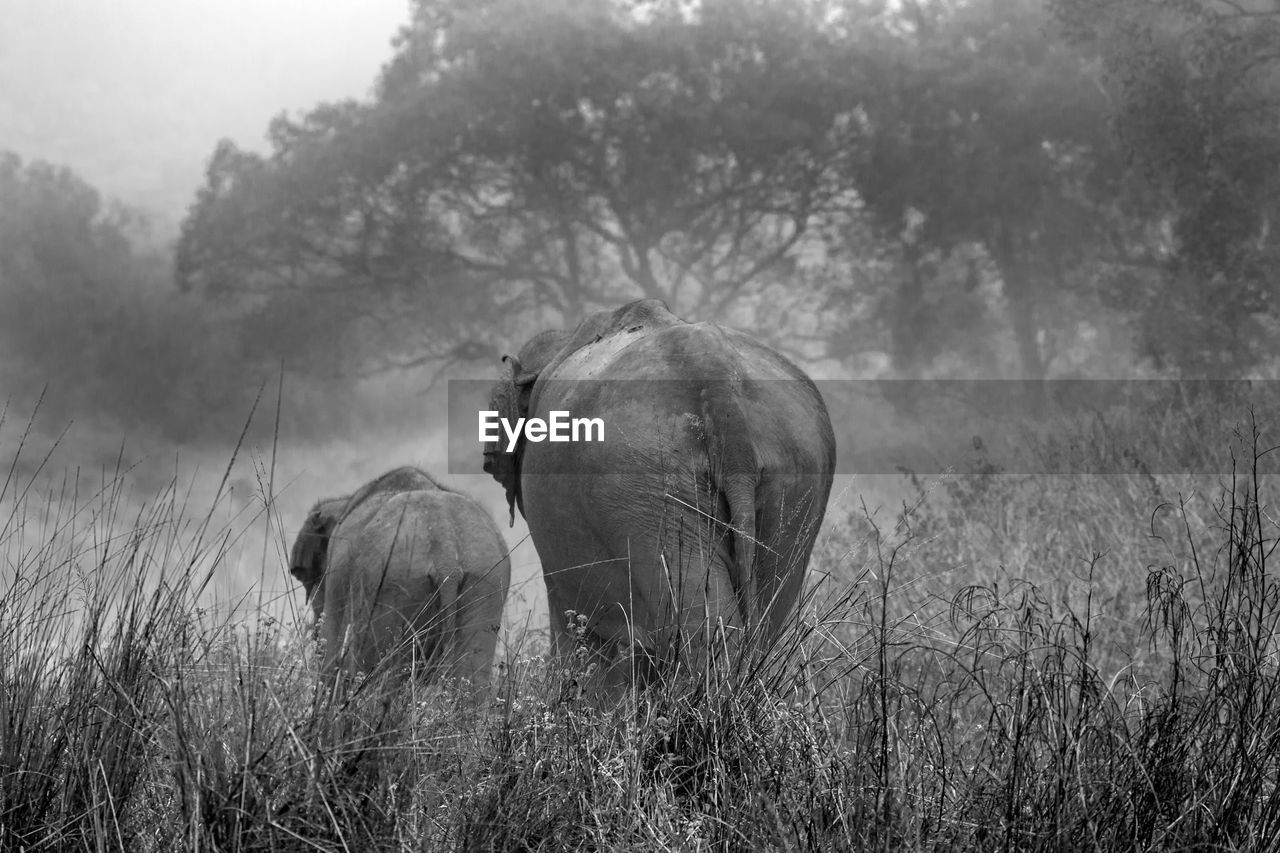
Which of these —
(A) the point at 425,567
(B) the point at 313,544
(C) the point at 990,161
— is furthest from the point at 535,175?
(A) the point at 425,567

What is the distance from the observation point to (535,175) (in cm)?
2123

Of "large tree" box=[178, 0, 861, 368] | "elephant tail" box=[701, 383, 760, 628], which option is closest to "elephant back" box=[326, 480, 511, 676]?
"elephant tail" box=[701, 383, 760, 628]

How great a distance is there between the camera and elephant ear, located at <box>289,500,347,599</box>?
7812mm

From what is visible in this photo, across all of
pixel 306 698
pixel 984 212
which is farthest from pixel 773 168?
pixel 306 698

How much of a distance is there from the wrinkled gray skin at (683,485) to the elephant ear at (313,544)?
11.7ft

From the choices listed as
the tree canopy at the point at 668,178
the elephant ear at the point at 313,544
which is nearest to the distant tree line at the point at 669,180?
the tree canopy at the point at 668,178

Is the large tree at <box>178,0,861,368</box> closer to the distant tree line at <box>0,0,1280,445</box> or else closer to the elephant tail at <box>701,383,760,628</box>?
the distant tree line at <box>0,0,1280,445</box>

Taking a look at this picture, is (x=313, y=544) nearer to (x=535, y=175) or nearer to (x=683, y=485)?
(x=683, y=485)

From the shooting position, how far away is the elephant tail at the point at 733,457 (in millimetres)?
4035

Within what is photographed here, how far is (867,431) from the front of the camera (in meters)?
18.6

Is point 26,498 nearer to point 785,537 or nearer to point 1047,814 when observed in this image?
point 785,537

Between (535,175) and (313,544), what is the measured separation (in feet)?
46.5

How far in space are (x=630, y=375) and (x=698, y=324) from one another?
Result: 0.99ft

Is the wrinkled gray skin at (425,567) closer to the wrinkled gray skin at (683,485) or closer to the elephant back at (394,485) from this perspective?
the elephant back at (394,485)
